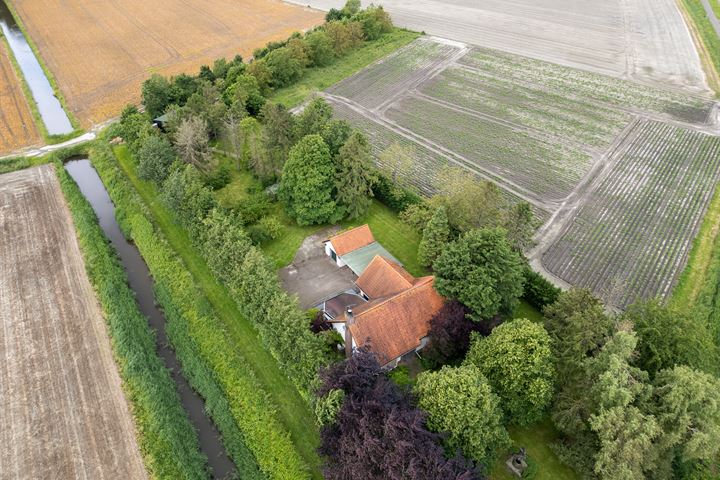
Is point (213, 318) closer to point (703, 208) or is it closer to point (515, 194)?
point (515, 194)

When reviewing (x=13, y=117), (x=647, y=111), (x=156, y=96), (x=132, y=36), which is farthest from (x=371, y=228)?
(x=132, y=36)

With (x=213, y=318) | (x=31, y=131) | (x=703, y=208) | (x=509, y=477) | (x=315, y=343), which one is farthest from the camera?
(x=31, y=131)

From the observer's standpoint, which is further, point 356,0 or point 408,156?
point 356,0

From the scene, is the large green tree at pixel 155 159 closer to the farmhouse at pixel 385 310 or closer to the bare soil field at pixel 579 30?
the farmhouse at pixel 385 310

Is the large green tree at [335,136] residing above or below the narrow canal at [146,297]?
above

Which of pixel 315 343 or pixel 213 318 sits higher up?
pixel 315 343

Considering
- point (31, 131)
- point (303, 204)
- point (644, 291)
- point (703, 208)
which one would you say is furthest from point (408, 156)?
point (31, 131)

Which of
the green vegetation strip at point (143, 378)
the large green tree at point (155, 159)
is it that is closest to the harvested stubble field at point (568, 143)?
the large green tree at point (155, 159)
